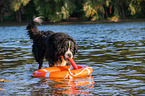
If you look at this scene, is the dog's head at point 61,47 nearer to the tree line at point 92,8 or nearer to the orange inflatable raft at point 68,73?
the orange inflatable raft at point 68,73

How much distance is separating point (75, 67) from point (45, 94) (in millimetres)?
2488

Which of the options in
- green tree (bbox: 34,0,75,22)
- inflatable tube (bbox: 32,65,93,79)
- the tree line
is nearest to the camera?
inflatable tube (bbox: 32,65,93,79)

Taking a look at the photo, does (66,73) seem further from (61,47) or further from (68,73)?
(61,47)

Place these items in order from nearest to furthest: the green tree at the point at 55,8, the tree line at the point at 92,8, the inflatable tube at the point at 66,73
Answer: the inflatable tube at the point at 66,73
the tree line at the point at 92,8
the green tree at the point at 55,8

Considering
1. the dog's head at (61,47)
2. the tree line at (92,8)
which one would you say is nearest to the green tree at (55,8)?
the tree line at (92,8)

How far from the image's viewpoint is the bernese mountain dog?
905 centimetres

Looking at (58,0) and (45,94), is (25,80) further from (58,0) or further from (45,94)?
(58,0)

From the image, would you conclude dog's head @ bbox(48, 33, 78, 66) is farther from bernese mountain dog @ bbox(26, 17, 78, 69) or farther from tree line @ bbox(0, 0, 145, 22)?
tree line @ bbox(0, 0, 145, 22)

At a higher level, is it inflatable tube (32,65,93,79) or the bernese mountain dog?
the bernese mountain dog

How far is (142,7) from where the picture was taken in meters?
46.8

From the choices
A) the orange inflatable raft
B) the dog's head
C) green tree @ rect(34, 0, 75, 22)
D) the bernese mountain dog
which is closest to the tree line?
green tree @ rect(34, 0, 75, 22)

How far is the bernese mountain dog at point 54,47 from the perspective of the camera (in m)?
9.05

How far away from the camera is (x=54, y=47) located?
923 cm

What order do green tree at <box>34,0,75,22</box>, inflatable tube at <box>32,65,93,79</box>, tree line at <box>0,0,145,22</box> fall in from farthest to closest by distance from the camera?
1. green tree at <box>34,0,75,22</box>
2. tree line at <box>0,0,145,22</box>
3. inflatable tube at <box>32,65,93,79</box>
